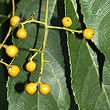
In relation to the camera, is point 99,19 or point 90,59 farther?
point 90,59

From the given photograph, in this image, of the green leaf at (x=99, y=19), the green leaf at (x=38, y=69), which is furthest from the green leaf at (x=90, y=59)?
the green leaf at (x=38, y=69)

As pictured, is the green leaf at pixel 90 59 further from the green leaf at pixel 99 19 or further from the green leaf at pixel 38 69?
the green leaf at pixel 38 69

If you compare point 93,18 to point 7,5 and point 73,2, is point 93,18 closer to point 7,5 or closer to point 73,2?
point 73,2

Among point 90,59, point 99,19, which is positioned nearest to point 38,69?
point 90,59

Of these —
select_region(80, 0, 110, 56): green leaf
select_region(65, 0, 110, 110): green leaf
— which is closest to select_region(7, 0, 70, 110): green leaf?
select_region(65, 0, 110, 110): green leaf

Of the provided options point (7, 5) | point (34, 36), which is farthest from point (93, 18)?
point (7, 5)

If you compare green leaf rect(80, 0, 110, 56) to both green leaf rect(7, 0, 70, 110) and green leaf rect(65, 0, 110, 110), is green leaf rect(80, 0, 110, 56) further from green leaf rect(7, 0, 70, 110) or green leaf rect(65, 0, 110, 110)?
green leaf rect(7, 0, 70, 110)

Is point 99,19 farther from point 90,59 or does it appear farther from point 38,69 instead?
point 38,69
